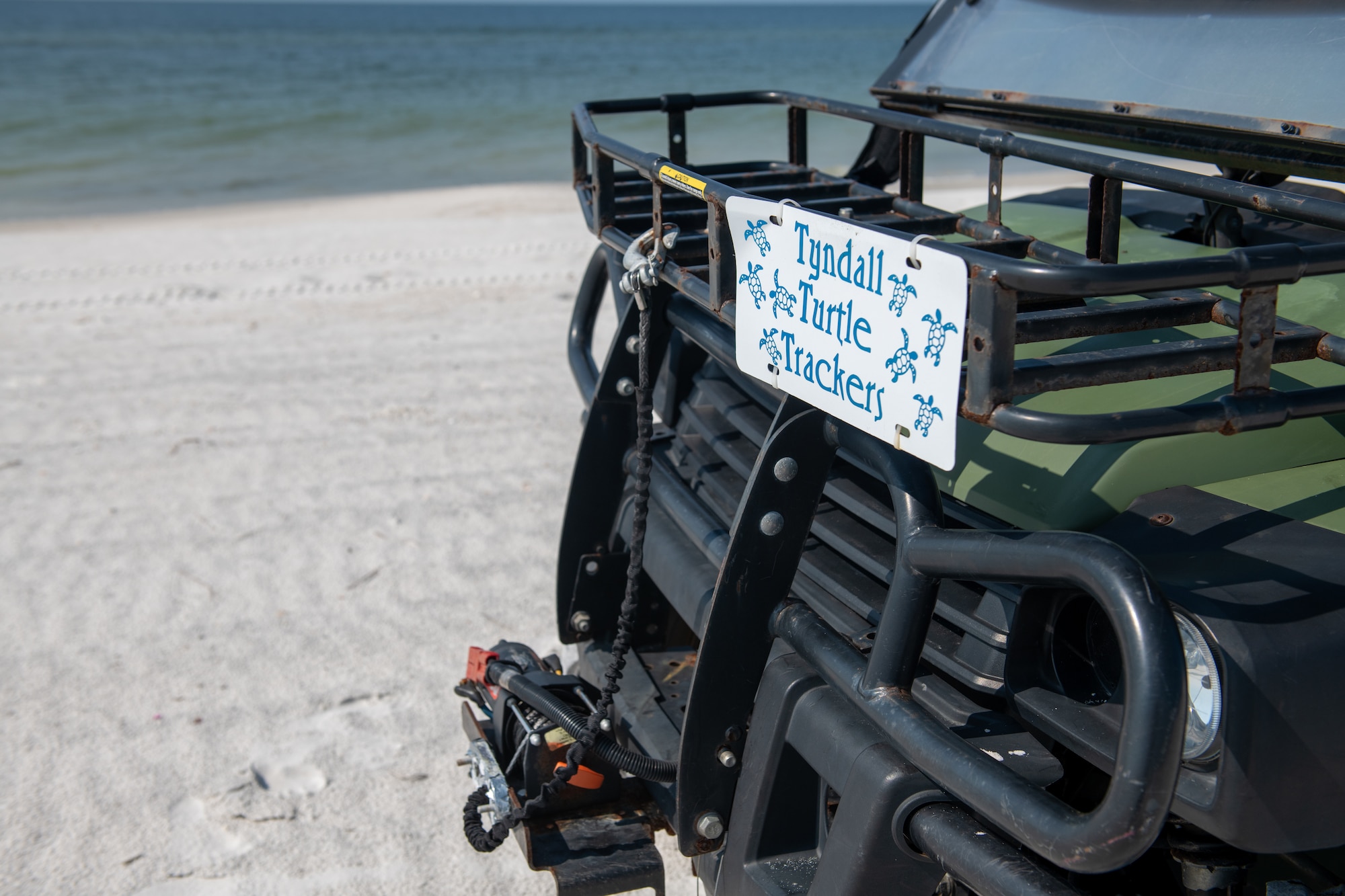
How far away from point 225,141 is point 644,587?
2140 cm

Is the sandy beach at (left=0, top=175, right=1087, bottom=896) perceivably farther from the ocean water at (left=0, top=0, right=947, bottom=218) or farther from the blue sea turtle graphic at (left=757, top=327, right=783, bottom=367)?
the ocean water at (left=0, top=0, right=947, bottom=218)

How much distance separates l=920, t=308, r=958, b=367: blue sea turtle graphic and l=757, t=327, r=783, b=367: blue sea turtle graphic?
1.27 feet

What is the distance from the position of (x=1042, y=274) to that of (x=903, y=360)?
0.97ft

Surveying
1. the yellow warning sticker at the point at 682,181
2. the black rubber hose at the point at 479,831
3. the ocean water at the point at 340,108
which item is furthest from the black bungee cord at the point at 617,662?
the ocean water at the point at 340,108

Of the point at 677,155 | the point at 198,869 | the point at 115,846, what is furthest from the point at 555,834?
the point at 677,155

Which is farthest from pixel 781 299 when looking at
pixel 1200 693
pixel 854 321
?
pixel 1200 693

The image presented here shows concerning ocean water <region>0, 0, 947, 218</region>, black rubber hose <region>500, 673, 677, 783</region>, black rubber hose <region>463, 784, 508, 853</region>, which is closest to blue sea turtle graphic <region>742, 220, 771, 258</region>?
black rubber hose <region>500, 673, 677, 783</region>

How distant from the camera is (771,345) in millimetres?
1891

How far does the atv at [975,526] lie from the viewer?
1.45 m

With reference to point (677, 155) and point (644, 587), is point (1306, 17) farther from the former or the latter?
point (644, 587)

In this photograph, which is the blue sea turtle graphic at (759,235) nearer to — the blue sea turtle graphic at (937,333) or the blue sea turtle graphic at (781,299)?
the blue sea turtle graphic at (781,299)

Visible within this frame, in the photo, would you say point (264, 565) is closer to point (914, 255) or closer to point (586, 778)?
point (586, 778)

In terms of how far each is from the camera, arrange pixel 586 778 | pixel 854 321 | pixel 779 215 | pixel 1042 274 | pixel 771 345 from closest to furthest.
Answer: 1. pixel 1042 274
2. pixel 854 321
3. pixel 779 215
4. pixel 771 345
5. pixel 586 778

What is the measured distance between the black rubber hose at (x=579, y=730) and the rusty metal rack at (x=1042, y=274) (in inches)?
31.3
